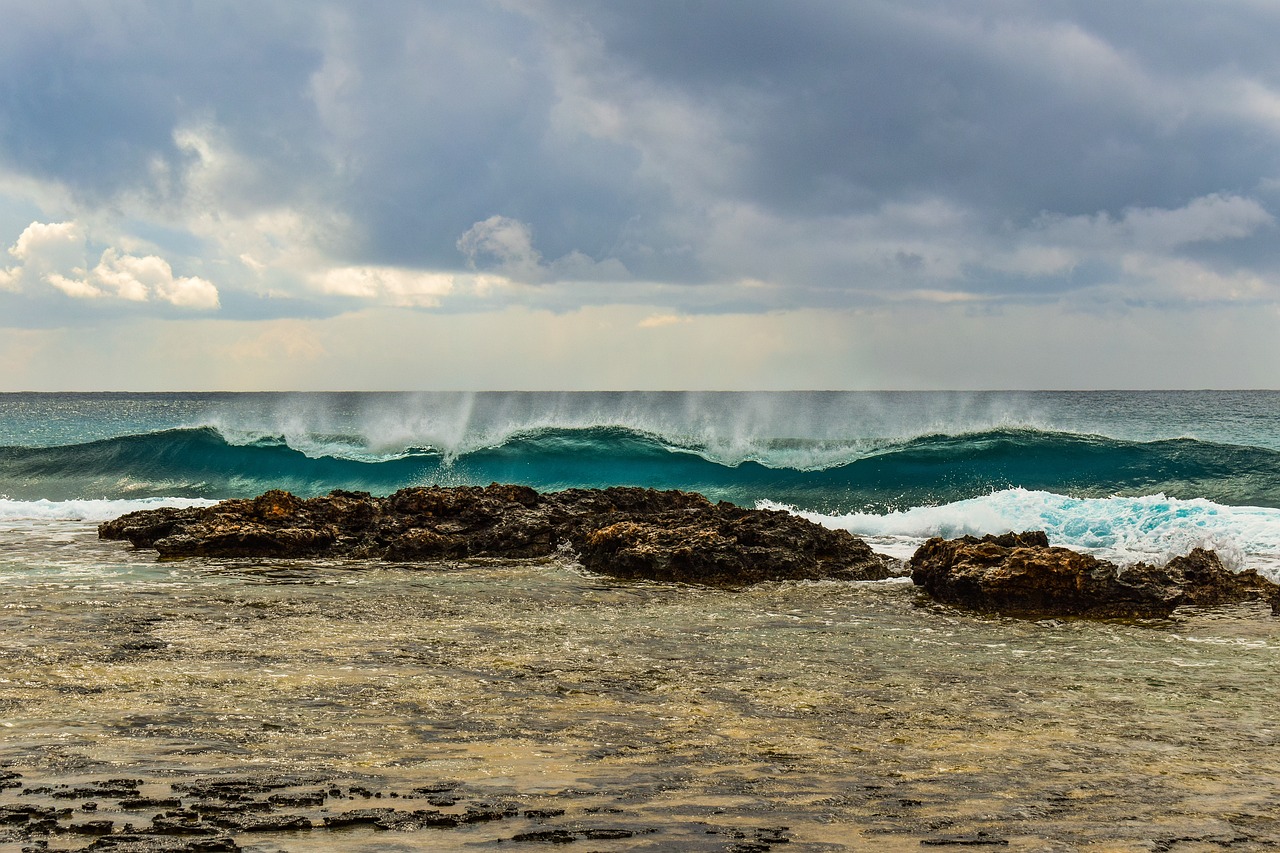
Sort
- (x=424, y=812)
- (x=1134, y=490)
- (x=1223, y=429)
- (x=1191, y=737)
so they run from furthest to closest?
(x=1223, y=429)
(x=1134, y=490)
(x=1191, y=737)
(x=424, y=812)

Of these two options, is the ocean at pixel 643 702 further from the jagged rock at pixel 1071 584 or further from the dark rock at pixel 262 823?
the jagged rock at pixel 1071 584

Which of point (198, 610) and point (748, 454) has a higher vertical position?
point (748, 454)

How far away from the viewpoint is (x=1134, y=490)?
22.0 meters

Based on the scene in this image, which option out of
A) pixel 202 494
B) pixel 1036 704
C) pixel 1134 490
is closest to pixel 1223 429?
pixel 1134 490

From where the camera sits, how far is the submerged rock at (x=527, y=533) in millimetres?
10500

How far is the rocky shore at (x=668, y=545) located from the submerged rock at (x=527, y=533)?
18 millimetres

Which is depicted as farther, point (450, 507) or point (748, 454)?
point (748, 454)

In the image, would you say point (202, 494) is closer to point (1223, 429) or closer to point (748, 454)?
point (748, 454)

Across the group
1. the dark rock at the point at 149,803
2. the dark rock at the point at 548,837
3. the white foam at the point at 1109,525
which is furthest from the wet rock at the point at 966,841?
the white foam at the point at 1109,525

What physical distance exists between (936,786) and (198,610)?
6479 mm

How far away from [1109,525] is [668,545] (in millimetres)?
7587

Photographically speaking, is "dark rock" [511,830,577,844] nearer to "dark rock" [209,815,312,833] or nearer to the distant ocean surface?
"dark rock" [209,815,312,833]

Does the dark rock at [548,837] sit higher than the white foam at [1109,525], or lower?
lower

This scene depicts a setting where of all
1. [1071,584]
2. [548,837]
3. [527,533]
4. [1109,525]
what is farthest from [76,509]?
[1109,525]
